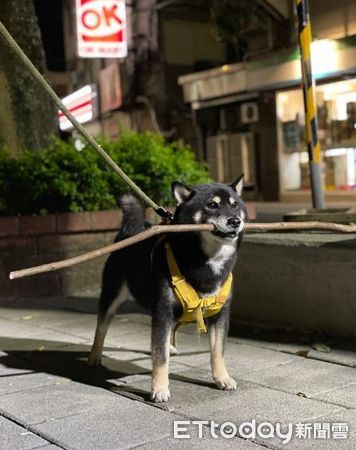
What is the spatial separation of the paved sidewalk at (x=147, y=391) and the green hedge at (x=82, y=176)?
2.30m

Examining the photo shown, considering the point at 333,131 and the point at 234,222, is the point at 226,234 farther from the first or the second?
the point at 333,131

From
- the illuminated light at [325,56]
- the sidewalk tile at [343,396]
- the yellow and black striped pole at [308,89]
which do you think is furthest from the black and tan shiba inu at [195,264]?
the illuminated light at [325,56]

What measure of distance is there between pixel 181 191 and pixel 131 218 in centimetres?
88

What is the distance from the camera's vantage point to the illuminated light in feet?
56.7

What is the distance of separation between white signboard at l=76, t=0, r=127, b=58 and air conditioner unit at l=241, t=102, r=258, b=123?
775 cm

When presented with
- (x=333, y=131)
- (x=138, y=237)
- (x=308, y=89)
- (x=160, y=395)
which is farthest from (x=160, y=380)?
(x=333, y=131)

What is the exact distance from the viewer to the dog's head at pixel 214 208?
3.80 metres

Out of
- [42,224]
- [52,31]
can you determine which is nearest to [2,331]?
[42,224]

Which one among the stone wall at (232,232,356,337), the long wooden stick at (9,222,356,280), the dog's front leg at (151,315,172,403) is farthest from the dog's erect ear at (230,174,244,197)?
the stone wall at (232,232,356,337)

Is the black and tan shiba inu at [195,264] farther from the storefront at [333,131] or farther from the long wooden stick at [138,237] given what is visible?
the storefront at [333,131]

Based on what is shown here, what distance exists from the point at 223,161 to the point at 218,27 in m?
4.61

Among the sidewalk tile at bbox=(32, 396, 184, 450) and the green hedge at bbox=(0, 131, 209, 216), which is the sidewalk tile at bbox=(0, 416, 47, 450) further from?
the green hedge at bbox=(0, 131, 209, 216)

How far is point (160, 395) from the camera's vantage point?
3.96 m

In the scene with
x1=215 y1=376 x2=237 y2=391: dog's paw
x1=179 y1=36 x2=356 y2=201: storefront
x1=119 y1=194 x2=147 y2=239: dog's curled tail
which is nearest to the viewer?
x1=215 y1=376 x2=237 y2=391: dog's paw
